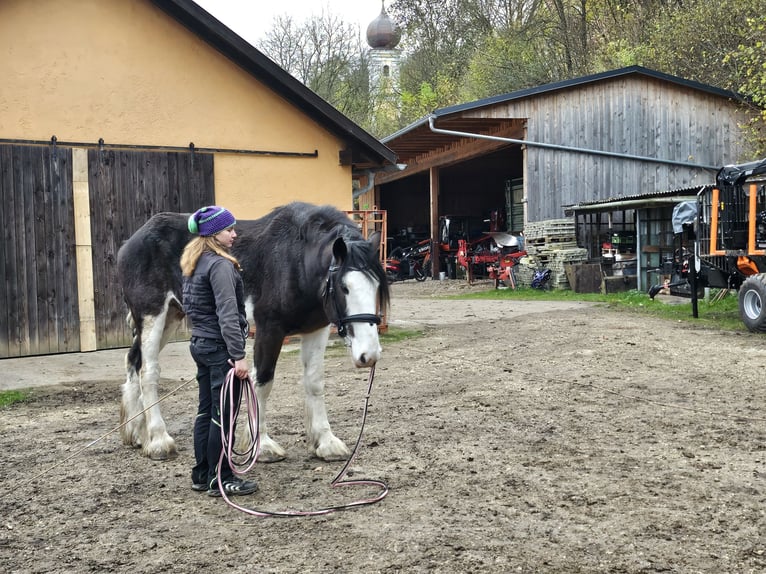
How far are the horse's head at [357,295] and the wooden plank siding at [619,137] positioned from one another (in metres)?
14.7

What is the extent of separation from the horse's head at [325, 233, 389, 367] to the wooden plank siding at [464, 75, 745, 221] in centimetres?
1472

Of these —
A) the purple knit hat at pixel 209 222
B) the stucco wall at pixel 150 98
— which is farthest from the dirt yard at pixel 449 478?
the stucco wall at pixel 150 98

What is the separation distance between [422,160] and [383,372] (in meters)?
17.1

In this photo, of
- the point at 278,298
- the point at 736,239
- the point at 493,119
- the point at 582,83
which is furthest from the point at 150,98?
the point at 582,83

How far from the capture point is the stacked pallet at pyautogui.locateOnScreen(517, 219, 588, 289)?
18.0 meters

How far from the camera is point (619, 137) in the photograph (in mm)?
18969

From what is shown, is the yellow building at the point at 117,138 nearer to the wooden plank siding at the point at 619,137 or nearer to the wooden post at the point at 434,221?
the wooden plank siding at the point at 619,137

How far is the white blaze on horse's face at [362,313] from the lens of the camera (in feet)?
13.7

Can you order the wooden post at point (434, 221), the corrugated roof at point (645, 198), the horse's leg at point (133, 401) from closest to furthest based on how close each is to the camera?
the horse's leg at point (133, 401)
the corrugated roof at point (645, 198)
the wooden post at point (434, 221)

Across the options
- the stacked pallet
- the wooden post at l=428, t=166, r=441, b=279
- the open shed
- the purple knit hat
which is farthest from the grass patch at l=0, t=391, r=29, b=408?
the wooden post at l=428, t=166, r=441, b=279

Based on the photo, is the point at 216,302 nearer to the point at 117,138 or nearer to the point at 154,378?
the point at 154,378

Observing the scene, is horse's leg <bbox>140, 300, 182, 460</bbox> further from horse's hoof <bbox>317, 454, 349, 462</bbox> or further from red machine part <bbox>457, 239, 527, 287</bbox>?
red machine part <bbox>457, 239, 527, 287</bbox>

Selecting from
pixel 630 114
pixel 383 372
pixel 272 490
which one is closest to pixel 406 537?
pixel 272 490

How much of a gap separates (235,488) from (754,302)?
8.96m
